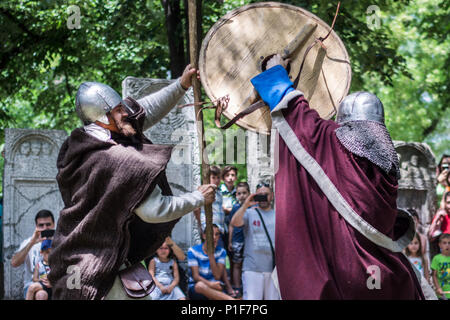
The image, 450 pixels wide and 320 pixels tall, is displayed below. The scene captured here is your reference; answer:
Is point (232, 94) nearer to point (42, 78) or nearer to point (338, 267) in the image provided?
point (338, 267)

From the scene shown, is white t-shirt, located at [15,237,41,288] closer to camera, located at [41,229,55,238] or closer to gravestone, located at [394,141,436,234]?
camera, located at [41,229,55,238]

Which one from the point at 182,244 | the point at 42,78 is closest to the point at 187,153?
the point at 182,244

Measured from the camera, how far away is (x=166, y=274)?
6785 millimetres

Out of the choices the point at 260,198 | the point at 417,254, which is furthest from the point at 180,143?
the point at 417,254

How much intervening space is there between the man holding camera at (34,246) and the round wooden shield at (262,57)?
349cm

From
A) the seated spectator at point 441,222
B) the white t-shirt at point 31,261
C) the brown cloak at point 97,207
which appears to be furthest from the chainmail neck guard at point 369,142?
the seated spectator at point 441,222

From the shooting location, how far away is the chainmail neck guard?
379 cm

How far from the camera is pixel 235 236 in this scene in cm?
707

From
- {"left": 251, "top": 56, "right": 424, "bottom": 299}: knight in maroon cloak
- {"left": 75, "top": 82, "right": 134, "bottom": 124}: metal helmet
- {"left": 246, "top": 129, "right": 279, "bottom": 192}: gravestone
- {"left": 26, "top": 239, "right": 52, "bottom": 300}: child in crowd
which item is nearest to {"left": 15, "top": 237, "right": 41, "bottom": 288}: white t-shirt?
{"left": 26, "top": 239, "right": 52, "bottom": 300}: child in crowd

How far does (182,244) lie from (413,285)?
162 inches

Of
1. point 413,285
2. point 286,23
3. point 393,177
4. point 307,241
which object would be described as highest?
point 286,23

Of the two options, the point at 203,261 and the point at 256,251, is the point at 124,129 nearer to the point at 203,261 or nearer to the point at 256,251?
the point at 203,261

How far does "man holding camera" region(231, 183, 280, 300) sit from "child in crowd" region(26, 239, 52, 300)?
6.42 ft

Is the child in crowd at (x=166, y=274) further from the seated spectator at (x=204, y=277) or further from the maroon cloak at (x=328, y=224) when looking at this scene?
the maroon cloak at (x=328, y=224)
